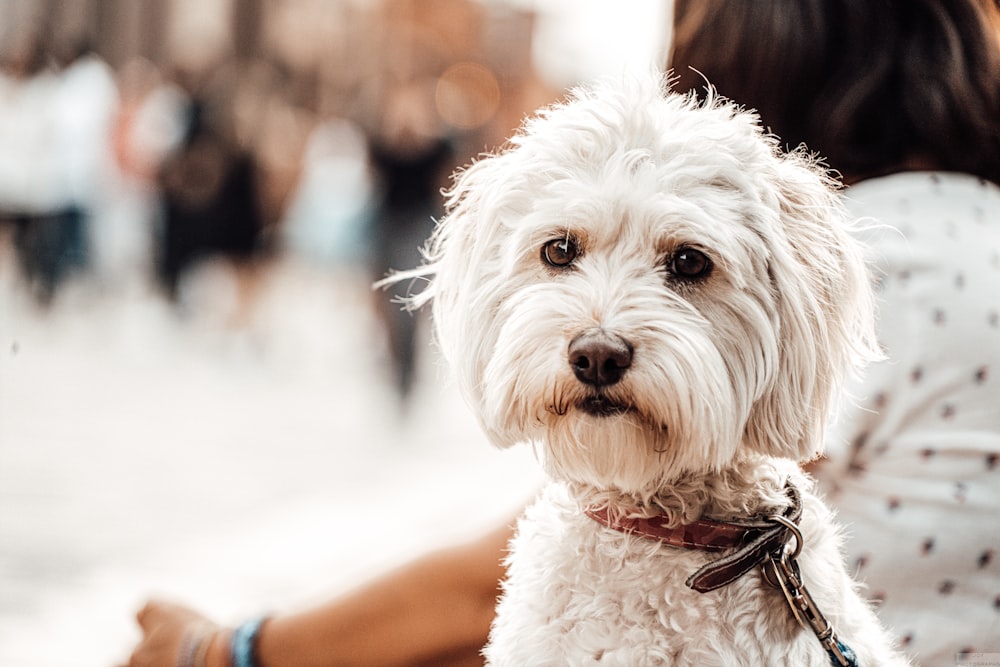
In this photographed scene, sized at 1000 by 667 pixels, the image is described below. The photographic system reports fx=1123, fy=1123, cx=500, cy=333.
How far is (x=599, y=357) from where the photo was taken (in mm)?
1765

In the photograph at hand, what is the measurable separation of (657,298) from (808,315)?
0.28 m

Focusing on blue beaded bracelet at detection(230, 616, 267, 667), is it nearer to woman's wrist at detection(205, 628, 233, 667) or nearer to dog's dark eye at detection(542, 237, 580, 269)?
woman's wrist at detection(205, 628, 233, 667)

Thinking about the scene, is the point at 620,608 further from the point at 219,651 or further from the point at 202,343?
the point at 202,343

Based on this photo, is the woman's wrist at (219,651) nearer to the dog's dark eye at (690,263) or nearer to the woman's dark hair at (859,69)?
the dog's dark eye at (690,263)

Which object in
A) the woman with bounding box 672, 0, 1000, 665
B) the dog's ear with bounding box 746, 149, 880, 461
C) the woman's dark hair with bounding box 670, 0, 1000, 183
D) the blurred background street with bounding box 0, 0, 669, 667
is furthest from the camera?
the blurred background street with bounding box 0, 0, 669, 667

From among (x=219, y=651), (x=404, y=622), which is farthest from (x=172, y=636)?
(x=404, y=622)

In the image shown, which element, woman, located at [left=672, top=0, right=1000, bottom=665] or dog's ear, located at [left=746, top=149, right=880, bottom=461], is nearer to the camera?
dog's ear, located at [left=746, top=149, right=880, bottom=461]

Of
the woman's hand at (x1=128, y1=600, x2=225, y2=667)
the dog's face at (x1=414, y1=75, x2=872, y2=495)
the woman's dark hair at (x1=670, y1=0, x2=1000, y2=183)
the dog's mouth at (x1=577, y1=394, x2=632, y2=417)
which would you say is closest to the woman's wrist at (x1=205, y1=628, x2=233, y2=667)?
the woman's hand at (x1=128, y1=600, x2=225, y2=667)

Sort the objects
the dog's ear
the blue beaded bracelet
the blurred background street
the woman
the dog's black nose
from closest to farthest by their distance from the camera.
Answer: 1. the dog's black nose
2. the dog's ear
3. the woman
4. the blue beaded bracelet
5. the blurred background street

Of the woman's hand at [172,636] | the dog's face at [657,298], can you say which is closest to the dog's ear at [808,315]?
the dog's face at [657,298]

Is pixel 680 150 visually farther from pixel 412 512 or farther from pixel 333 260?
pixel 333 260

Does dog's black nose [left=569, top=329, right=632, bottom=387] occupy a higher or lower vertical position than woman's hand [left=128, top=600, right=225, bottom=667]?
lower

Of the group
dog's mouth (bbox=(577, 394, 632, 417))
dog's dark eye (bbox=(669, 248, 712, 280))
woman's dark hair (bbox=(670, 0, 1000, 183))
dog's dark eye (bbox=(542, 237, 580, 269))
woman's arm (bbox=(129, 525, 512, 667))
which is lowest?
dog's mouth (bbox=(577, 394, 632, 417))

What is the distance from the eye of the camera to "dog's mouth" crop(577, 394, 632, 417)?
5.90ft
